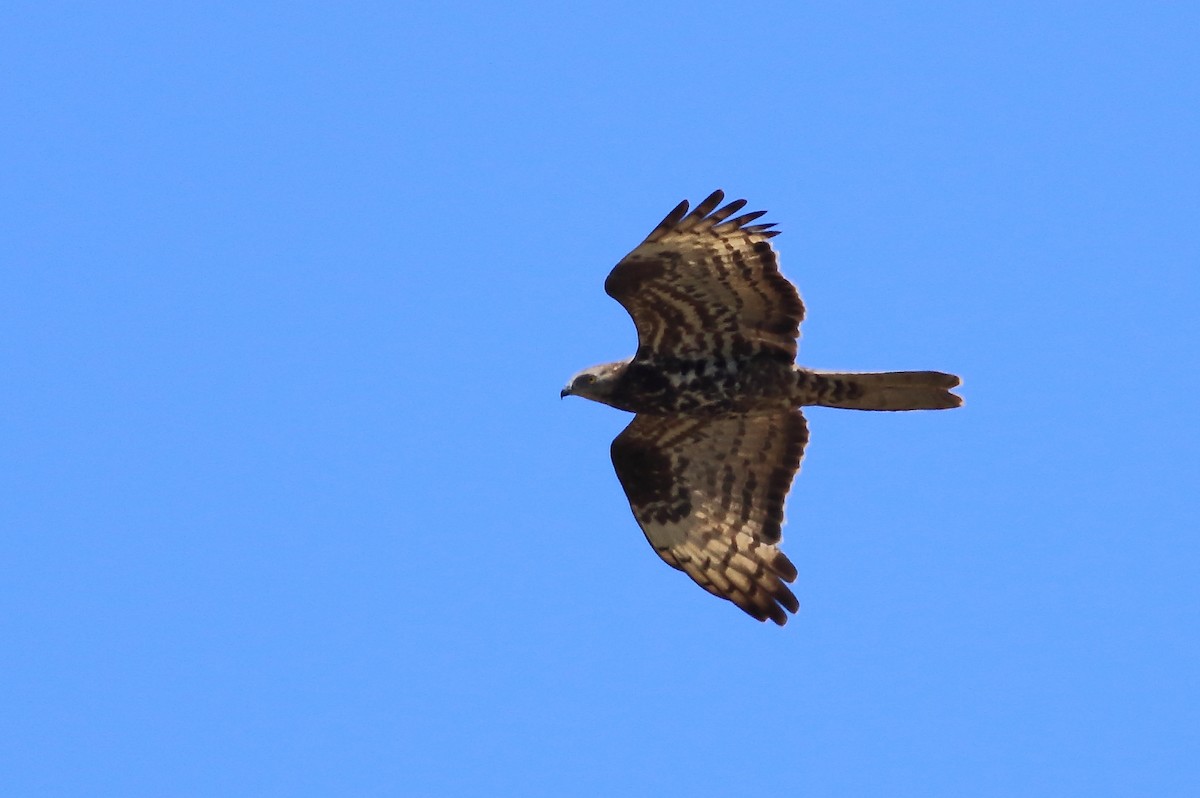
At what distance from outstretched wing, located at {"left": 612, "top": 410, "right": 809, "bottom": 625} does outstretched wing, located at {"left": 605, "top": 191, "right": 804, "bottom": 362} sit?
2.51 ft

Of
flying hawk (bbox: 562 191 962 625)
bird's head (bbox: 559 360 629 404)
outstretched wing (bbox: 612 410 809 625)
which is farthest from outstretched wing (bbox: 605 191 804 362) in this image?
outstretched wing (bbox: 612 410 809 625)

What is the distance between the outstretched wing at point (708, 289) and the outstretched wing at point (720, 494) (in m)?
0.76

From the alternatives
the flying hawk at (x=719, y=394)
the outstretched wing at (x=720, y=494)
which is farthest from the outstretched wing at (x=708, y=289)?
the outstretched wing at (x=720, y=494)

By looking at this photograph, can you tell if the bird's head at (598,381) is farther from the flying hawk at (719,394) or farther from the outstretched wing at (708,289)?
the outstretched wing at (708,289)

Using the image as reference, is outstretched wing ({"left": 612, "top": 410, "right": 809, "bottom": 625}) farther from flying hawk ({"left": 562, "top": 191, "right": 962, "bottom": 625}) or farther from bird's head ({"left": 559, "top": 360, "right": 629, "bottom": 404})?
bird's head ({"left": 559, "top": 360, "right": 629, "bottom": 404})

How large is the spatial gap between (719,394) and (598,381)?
965 millimetres

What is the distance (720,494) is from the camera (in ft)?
50.2

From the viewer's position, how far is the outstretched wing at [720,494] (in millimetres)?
15016

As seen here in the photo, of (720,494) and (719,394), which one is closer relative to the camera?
(719,394)

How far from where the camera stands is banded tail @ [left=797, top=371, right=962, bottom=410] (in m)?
13.8

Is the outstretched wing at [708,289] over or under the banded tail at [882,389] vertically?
over

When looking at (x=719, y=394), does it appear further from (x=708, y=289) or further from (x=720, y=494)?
(x=720, y=494)

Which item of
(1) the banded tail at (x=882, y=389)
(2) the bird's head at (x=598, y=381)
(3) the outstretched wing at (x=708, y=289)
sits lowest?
(1) the banded tail at (x=882, y=389)

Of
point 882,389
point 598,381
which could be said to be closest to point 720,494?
point 598,381
